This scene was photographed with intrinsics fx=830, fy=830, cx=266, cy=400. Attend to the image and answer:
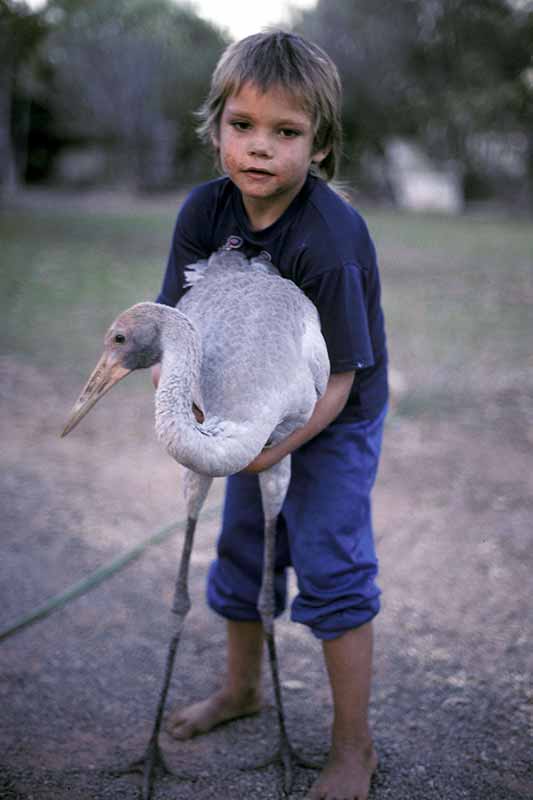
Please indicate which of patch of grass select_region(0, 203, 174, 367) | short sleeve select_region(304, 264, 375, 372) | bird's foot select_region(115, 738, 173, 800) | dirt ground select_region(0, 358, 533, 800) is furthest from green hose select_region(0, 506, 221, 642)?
patch of grass select_region(0, 203, 174, 367)

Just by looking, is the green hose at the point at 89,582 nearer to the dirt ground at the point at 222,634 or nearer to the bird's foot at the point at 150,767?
the dirt ground at the point at 222,634

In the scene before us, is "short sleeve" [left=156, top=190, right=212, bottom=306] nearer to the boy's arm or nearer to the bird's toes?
the boy's arm

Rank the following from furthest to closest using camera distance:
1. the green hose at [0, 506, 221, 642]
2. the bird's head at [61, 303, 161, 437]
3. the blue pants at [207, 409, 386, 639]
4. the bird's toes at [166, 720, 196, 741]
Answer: the green hose at [0, 506, 221, 642], the bird's toes at [166, 720, 196, 741], the blue pants at [207, 409, 386, 639], the bird's head at [61, 303, 161, 437]

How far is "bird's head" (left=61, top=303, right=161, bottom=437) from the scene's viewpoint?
2.17 meters

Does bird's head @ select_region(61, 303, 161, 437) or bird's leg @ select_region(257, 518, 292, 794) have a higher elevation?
bird's head @ select_region(61, 303, 161, 437)

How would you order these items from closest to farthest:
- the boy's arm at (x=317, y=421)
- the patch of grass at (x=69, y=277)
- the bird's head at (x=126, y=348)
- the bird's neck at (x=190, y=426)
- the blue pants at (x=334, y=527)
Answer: the bird's neck at (x=190, y=426) → the bird's head at (x=126, y=348) → the boy's arm at (x=317, y=421) → the blue pants at (x=334, y=527) → the patch of grass at (x=69, y=277)

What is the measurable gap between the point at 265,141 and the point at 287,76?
0.18 meters

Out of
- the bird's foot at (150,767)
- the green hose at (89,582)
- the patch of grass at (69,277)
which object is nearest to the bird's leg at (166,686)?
the bird's foot at (150,767)

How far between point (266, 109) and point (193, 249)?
1.60ft

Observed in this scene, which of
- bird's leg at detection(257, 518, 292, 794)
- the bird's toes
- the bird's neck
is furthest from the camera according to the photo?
the bird's toes

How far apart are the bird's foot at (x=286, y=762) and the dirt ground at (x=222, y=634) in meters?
0.04

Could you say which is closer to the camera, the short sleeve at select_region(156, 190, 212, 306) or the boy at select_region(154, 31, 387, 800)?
the boy at select_region(154, 31, 387, 800)

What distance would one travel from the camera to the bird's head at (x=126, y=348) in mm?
2168

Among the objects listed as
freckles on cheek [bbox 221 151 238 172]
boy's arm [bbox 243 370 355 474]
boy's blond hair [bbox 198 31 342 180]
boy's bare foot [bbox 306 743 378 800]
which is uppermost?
boy's blond hair [bbox 198 31 342 180]
